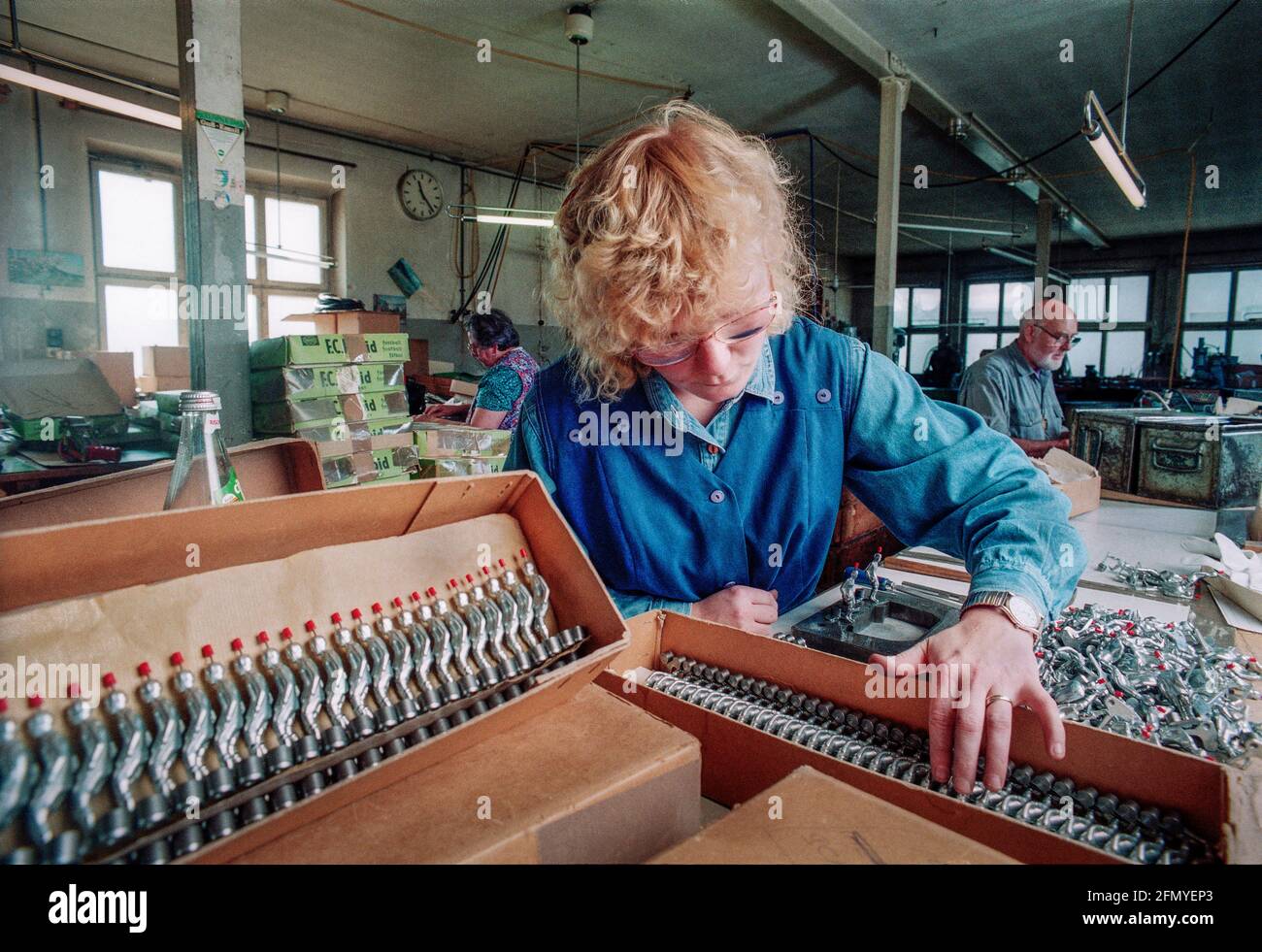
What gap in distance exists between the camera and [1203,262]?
12219 millimetres

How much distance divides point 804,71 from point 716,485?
559 centimetres

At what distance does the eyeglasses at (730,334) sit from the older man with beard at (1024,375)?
10.3 ft

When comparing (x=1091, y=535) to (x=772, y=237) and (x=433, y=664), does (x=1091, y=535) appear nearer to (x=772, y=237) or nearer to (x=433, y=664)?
(x=772, y=237)

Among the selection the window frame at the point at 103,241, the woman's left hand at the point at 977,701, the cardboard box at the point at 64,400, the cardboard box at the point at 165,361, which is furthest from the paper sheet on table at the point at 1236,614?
the window frame at the point at 103,241

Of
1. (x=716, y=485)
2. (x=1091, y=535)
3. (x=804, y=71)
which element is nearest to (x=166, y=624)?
(x=716, y=485)

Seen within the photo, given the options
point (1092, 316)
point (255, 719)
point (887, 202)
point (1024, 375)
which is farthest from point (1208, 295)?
point (255, 719)

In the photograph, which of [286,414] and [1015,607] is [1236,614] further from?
[286,414]

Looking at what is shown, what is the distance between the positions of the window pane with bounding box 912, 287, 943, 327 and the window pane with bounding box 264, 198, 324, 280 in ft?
40.4

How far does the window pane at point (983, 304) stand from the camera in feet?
47.5

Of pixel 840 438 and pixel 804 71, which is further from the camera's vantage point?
pixel 804 71

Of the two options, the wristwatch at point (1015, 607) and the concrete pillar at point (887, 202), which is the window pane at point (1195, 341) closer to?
the concrete pillar at point (887, 202)

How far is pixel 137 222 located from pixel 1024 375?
6.81m

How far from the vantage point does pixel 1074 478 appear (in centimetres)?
281
